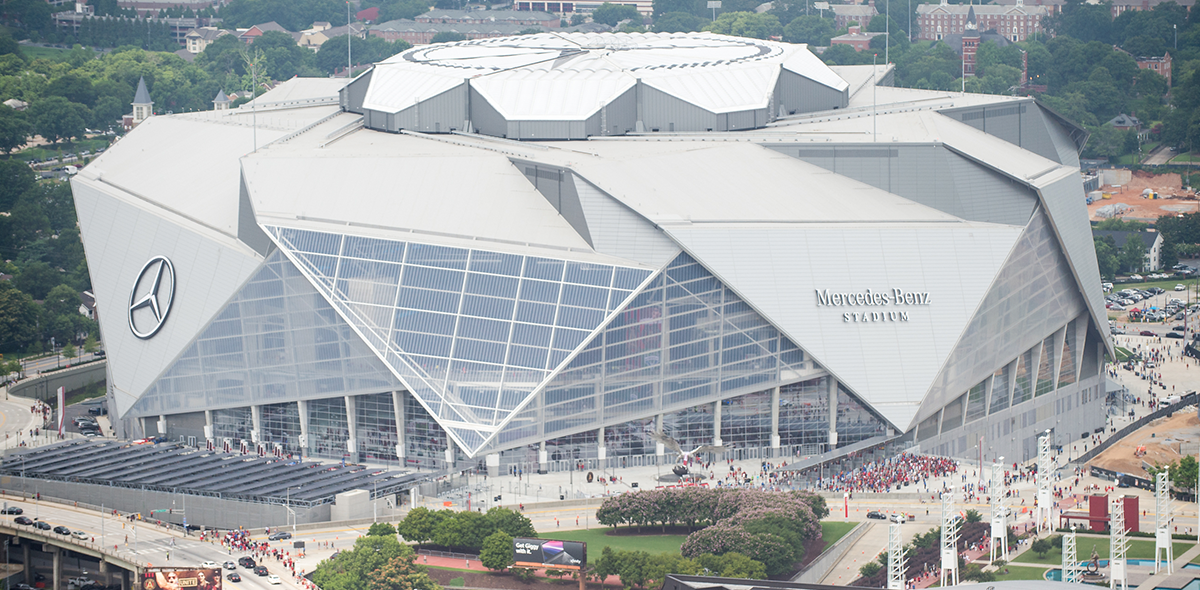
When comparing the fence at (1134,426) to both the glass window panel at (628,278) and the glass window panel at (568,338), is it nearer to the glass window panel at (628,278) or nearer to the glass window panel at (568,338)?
the glass window panel at (628,278)

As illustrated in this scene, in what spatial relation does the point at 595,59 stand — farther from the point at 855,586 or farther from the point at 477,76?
the point at 855,586

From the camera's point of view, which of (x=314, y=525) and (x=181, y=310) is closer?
(x=314, y=525)

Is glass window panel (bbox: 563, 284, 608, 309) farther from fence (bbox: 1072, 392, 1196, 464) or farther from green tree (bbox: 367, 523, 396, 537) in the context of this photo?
fence (bbox: 1072, 392, 1196, 464)

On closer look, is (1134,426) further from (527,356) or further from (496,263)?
(496,263)

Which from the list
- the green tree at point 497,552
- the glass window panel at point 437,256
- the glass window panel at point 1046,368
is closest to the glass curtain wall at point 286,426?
the glass window panel at point 437,256

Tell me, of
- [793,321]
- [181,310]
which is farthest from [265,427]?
[793,321]

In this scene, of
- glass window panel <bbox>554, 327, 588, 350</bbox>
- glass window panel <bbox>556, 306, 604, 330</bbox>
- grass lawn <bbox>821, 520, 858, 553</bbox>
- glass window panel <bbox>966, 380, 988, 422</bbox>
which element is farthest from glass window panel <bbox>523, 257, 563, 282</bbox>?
glass window panel <bbox>966, 380, 988, 422</bbox>

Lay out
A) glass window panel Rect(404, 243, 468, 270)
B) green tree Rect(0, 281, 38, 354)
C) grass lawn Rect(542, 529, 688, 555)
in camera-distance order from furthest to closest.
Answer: green tree Rect(0, 281, 38, 354)
glass window panel Rect(404, 243, 468, 270)
grass lawn Rect(542, 529, 688, 555)
